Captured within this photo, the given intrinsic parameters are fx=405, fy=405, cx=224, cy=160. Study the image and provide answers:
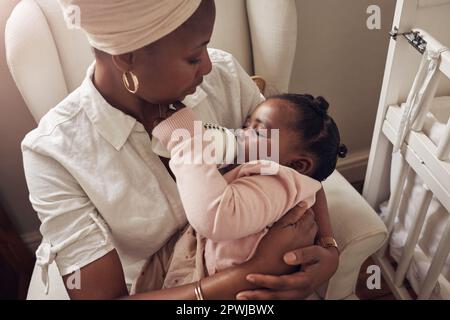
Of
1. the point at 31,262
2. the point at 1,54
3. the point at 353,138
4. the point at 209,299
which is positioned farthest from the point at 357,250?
the point at 31,262

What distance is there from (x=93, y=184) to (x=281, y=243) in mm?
393

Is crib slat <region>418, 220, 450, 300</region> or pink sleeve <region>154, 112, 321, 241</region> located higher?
pink sleeve <region>154, 112, 321, 241</region>

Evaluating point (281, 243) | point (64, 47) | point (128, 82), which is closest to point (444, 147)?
point (281, 243)

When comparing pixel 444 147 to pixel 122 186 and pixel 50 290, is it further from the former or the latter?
pixel 50 290

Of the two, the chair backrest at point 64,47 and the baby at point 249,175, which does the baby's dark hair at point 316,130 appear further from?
the chair backrest at point 64,47

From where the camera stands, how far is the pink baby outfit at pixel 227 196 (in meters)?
0.70

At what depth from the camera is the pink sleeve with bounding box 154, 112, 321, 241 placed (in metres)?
0.70

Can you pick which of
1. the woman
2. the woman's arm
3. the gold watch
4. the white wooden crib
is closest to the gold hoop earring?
the woman

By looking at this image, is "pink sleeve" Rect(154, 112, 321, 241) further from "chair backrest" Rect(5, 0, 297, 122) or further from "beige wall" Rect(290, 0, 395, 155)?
"beige wall" Rect(290, 0, 395, 155)

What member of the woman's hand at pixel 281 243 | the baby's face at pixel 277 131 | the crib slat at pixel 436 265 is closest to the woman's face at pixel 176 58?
the baby's face at pixel 277 131

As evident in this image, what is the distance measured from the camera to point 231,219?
0.70 meters

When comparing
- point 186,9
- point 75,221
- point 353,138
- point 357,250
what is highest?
point 186,9
